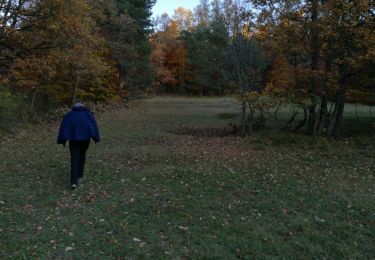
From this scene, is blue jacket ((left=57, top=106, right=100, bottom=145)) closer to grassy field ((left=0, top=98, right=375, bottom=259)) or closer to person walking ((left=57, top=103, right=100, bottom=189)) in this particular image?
person walking ((left=57, top=103, right=100, bottom=189))

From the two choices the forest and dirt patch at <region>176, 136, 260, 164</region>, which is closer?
the forest

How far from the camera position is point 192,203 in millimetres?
6465

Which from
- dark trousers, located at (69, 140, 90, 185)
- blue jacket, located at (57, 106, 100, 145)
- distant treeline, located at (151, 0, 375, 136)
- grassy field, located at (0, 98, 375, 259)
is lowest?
grassy field, located at (0, 98, 375, 259)

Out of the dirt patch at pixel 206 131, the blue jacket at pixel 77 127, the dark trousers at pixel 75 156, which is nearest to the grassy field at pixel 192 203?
the dark trousers at pixel 75 156

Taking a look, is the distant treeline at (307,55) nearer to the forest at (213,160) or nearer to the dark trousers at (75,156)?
the forest at (213,160)

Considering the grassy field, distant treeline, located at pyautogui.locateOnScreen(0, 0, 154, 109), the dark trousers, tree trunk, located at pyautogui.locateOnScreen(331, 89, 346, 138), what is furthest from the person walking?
tree trunk, located at pyautogui.locateOnScreen(331, 89, 346, 138)

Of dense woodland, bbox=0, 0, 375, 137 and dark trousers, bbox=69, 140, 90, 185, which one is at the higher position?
dense woodland, bbox=0, 0, 375, 137

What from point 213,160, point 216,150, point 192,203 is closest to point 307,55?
point 216,150

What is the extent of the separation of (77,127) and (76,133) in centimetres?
12

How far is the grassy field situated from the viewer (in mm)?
4891

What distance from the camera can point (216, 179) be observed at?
795cm

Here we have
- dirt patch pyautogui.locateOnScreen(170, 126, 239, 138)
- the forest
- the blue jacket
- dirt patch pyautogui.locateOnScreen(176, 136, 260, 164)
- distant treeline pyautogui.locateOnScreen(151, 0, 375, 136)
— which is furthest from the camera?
dirt patch pyautogui.locateOnScreen(170, 126, 239, 138)

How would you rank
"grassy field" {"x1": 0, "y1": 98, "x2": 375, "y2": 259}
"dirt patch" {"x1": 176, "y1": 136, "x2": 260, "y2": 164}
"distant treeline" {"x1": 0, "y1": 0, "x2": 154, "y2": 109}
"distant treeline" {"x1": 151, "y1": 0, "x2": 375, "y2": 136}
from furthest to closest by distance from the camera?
1. "distant treeline" {"x1": 0, "y1": 0, "x2": 154, "y2": 109}
2. "distant treeline" {"x1": 151, "y1": 0, "x2": 375, "y2": 136}
3. "dirt patch" {"x1": 176, "y1": 136, "x2": 260, "y2": 164}
4. "grassy field" {"x1": 0, "y1": 98, "x2": 375, "y2": 259}

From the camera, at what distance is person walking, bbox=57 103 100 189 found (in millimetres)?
7266
